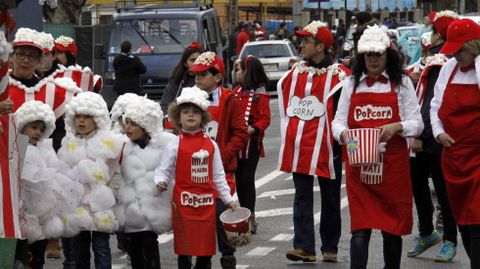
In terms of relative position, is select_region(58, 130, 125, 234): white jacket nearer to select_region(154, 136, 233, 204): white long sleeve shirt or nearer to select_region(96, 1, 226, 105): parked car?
select_region(154, 136, 233, 204): white long sleeve shirt

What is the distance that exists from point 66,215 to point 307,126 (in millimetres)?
2996

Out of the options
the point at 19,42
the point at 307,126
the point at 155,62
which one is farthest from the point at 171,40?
the point at 19,42

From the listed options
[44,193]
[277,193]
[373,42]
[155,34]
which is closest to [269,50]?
[155,34]

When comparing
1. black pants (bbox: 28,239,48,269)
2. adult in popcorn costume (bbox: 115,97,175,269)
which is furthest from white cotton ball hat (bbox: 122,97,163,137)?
black pants (bbox: 28,239,48,269)

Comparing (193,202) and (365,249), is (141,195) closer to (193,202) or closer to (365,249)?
(193,202)

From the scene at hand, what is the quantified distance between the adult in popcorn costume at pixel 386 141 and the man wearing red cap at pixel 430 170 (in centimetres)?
145

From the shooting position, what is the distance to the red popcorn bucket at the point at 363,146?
9.49 m

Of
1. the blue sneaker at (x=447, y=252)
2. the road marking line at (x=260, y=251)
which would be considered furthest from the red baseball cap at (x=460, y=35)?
the road marking line at (x=260, y=251)

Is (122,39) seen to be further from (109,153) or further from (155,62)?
(109,153)

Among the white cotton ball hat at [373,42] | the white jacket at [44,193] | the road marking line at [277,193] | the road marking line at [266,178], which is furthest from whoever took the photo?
the road marking line at [266,178]

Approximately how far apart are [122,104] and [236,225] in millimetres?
1382

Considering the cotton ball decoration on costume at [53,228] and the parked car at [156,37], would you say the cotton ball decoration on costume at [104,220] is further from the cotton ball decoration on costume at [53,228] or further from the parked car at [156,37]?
the parked car at [156,37]

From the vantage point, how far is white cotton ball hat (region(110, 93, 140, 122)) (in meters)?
9.98

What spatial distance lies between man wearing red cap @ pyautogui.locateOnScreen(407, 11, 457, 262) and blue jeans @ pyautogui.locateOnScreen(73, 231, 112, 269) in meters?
2.83
